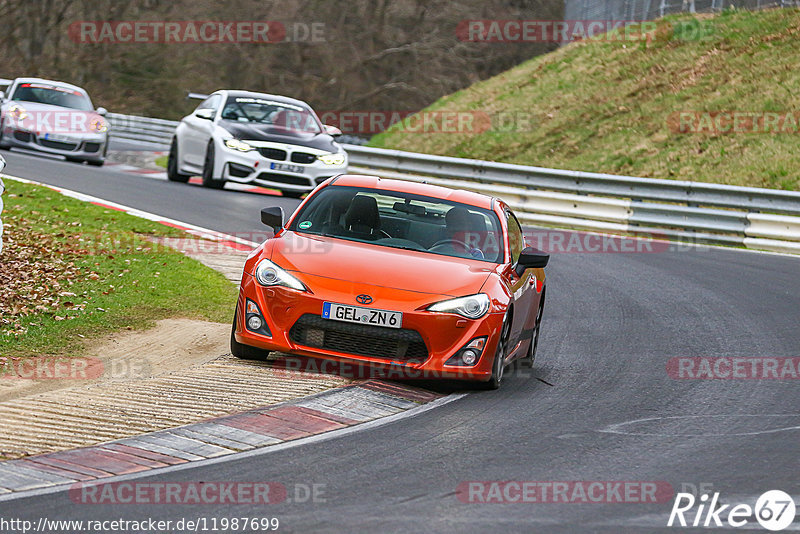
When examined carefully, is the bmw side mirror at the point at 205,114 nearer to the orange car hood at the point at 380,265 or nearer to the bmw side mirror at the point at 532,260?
the orange car hood at the point at 380,265

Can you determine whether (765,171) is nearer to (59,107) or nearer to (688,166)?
(688,166)

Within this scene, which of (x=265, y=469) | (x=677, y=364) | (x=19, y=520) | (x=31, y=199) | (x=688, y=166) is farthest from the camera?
(x=688, y=166)

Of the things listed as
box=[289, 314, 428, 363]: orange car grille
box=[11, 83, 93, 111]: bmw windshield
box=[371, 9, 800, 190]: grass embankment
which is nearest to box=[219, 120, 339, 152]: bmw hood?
box=[11, 83, 93, 111]: bmw windshield

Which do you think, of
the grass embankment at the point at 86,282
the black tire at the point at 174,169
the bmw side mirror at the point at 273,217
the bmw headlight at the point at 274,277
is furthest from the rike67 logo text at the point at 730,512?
the black tire at the point at 174,169

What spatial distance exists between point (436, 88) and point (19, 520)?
49620 millimetres

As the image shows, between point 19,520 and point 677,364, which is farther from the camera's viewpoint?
point 677,364

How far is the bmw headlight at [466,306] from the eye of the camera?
327 inches

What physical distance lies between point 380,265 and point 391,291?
0.36 meters

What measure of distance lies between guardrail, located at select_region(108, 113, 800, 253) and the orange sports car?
11.4 m

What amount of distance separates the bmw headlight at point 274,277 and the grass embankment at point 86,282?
1.61 metres

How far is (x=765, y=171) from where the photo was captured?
24578 mm

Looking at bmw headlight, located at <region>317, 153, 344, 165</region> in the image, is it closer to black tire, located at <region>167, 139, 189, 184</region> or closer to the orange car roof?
black tire, located at <region>167, 139, 189, 184</region>

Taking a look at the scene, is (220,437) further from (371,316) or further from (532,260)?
(532,260)

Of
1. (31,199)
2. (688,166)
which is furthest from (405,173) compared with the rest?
(31,199)
